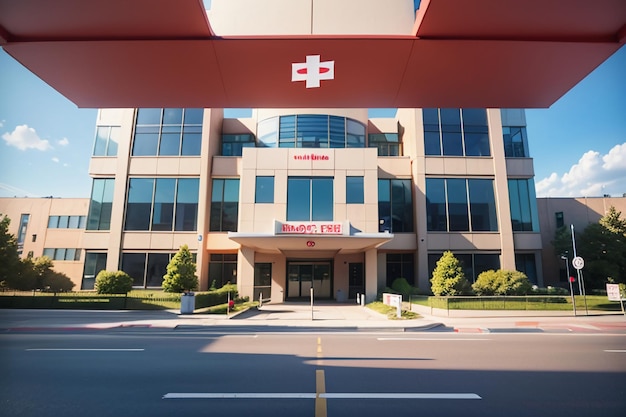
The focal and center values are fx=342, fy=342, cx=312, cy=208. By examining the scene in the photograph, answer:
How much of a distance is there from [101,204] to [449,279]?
90.1 feet

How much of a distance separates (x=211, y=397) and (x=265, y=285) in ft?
72.8

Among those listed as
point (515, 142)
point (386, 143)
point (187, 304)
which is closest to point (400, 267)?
point (386, 143)

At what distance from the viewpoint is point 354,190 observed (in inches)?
1003

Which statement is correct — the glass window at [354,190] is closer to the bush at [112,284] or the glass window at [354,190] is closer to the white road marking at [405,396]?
the bush at [112,284]

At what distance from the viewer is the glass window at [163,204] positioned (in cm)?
2814

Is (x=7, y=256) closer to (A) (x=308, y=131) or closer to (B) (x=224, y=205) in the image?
(B) (x=224, y=205)

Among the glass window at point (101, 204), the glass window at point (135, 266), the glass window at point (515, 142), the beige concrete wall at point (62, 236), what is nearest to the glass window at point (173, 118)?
the glass window at point (101, 204)

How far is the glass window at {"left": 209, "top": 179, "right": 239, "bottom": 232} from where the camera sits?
28.5m

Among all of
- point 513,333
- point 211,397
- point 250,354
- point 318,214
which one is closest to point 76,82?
point 211,397

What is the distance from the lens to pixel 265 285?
27.3 m

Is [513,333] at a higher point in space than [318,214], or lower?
lower

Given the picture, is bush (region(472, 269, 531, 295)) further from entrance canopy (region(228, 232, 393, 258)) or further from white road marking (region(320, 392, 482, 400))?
white road marking (region(320, 392, 482, 400))

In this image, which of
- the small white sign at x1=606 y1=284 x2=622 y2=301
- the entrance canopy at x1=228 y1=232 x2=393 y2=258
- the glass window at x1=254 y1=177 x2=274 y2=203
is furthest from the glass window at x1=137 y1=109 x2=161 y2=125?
the small white sign at x1=606 y1=284 x2=622 y2=301

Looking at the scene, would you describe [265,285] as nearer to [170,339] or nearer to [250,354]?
[170,339]
